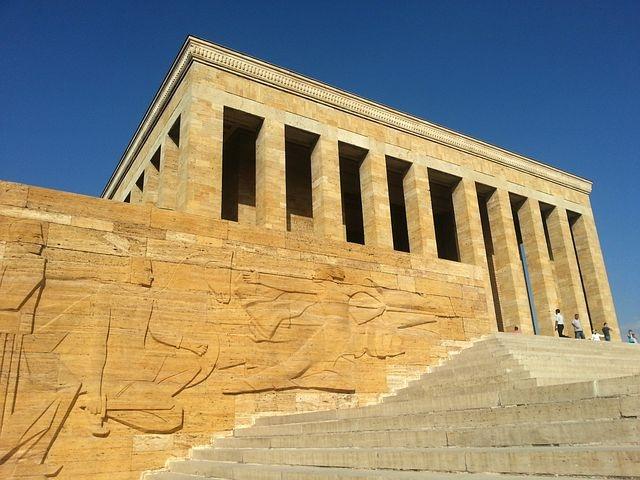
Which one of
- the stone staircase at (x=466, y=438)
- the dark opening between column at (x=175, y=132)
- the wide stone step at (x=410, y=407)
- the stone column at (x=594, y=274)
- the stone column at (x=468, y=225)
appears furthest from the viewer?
the stone column at (x=594, y=274)

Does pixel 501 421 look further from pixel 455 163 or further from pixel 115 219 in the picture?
pixel 455 163

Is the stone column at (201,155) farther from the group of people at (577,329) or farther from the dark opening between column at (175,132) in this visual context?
the group of people at (577,329)

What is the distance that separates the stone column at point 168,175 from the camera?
16312 mm

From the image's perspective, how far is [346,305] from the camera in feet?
Result: 31.4

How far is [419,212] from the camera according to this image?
61.7 ft

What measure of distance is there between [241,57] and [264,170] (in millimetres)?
3974

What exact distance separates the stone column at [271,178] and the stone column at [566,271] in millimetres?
14252

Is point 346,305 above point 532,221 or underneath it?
underneath

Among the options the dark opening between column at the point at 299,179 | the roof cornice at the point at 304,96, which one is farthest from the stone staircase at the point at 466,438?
the roof cornice at the point at 304,96

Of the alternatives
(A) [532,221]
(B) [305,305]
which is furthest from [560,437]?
(A) [532,221]

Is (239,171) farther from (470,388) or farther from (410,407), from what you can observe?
(410,407)

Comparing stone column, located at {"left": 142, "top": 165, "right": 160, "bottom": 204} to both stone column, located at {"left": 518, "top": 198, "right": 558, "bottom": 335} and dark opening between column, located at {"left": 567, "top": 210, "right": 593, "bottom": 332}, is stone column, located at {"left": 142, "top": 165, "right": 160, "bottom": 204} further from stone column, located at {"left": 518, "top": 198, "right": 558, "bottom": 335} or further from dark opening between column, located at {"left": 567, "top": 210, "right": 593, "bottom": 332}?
dark opening between column, located at {"left": 567, "top": 210, "right": 593, "bottom": 332}

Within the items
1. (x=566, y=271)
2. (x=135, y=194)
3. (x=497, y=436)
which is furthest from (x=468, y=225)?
(x=497, y=436)

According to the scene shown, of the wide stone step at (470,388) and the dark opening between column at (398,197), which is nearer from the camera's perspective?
the wide stone step at (470,388)
